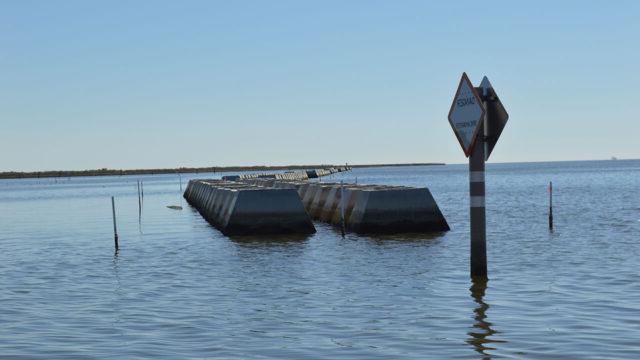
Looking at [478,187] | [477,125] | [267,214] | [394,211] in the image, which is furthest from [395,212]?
[477,125]

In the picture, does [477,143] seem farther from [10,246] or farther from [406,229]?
[10,246]

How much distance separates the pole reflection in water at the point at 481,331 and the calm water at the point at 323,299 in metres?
0.03

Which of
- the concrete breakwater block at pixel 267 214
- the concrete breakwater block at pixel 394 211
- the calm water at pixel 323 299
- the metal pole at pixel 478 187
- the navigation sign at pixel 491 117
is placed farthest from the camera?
the concrete breakwater block at pixel 267 214

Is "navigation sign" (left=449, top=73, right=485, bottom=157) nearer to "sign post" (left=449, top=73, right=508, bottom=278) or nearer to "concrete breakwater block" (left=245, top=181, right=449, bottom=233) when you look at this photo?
"sign post" (left=449, top=73, right=508, bottom=278)

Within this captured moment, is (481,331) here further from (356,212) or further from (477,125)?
(356,212)

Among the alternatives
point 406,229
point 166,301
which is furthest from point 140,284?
point 406,229

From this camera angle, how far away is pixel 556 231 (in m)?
34.1

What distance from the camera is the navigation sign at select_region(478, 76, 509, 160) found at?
14234mm

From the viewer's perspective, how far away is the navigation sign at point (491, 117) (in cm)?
1423

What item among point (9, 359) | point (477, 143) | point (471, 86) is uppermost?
point (471, 86)

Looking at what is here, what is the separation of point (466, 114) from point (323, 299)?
14.0 feet

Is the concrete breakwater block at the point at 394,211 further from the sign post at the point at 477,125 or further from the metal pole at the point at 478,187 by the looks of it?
the sign post at the point at 477,125

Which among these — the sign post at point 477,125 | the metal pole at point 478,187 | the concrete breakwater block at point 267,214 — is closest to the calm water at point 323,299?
the concrete breakwater block at point 267,214

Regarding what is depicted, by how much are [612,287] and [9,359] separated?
1116 centimetres
